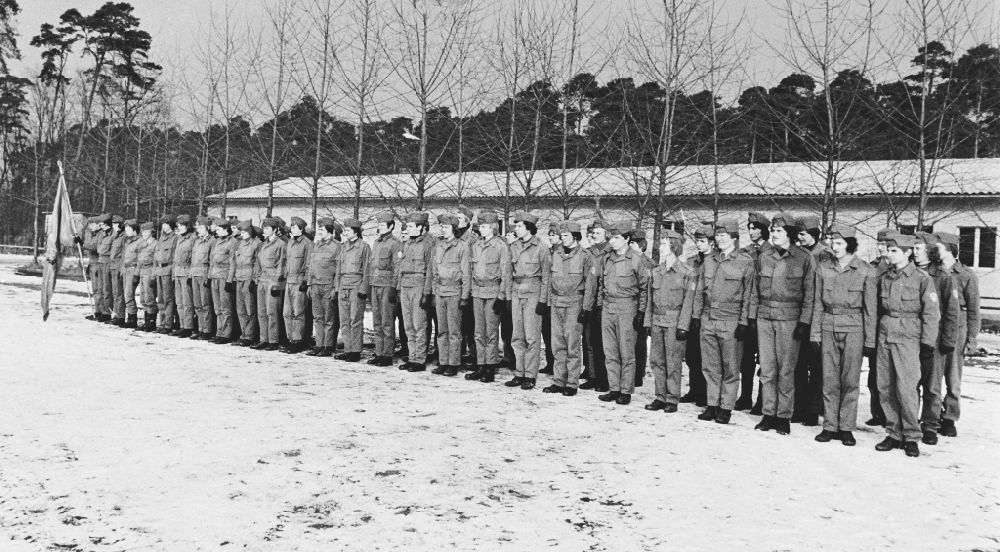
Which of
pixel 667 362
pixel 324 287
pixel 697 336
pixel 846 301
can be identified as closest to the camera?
pixel 846 301

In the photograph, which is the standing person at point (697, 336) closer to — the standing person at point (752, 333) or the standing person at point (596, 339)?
the standing person at point (752, 333)

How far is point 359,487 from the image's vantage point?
15.2 feet

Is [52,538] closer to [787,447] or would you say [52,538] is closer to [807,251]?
[787,447]

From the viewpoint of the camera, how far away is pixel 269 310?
10617mm

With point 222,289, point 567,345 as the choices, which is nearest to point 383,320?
point 567,345

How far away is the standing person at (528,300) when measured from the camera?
27.3 feet

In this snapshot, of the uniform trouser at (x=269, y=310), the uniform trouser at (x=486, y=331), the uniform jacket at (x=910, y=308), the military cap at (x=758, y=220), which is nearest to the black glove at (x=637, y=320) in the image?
the military cap at (x=758, y=220)

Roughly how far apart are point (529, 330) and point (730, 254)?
96.8 inches

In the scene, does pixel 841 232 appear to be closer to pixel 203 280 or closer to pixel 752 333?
pixel 752 333

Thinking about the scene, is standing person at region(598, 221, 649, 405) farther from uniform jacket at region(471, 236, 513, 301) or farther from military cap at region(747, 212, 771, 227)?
uniform jacket at region(471, 236, 513, 301)

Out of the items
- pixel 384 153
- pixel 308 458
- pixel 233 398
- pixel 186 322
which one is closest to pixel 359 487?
pixel 308 458

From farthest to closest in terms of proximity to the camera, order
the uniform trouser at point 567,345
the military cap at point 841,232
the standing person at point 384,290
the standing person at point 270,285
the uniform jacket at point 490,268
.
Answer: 1. the standing person at point 270,285
2. the standing person at point 384,290
3. the uniform jacket at point 490,268
4. the uniform trouser at point 567,345
5. the military cap at point 841,232

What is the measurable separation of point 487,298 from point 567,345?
128 centimetres

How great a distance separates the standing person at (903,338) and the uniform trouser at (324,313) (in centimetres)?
695
